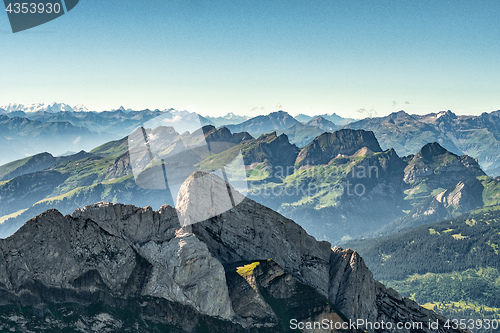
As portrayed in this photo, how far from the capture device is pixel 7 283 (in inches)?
3740

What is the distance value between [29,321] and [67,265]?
1448cm

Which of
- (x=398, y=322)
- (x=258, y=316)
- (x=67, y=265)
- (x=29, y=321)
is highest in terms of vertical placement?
(x=67, y=265)

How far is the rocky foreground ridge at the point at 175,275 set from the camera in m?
98.5

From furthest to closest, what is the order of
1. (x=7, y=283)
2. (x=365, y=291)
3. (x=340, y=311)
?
(x=365, y=291), (x=340, y=311), (x=7, y=283)

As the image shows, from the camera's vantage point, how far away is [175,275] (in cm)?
11012

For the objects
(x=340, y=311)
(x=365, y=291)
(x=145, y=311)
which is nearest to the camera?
(x=145, y=311)

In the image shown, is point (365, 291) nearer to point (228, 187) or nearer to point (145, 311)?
point (228, 187)

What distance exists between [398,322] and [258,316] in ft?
177

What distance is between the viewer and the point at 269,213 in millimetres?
137500

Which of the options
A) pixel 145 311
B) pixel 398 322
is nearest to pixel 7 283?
pixel 145 311

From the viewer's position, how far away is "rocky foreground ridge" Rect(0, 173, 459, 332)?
98.5 m

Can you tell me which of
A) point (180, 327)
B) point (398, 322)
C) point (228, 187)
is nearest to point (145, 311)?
point (180, 327)

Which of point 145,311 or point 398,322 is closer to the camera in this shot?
point 145,311

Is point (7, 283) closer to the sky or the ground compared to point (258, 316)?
closer to the sky
